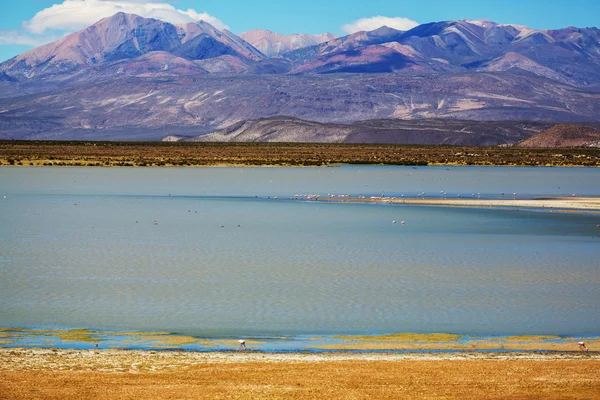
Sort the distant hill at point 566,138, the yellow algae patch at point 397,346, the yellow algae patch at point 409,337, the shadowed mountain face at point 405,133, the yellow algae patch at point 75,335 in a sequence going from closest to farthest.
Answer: the yellow algae patch at point 397,346
the yellow algae patch at point 75,335
the yellow algae patch at point 409,337
the distant hill at point 566,138
the shadowed mountain face at point 405,133

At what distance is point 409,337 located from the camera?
15594 mm

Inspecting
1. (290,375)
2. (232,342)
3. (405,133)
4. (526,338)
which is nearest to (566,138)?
(405,133)

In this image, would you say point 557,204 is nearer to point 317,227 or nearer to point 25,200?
point 317,227

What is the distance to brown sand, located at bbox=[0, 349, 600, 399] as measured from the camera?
37.5 feet

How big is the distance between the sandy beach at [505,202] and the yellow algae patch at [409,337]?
2653 centimetres

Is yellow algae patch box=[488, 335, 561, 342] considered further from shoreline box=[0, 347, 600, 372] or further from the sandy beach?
the sandy beach

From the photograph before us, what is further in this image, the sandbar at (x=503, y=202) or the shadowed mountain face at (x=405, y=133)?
the shadowed mountain face at (x=405, y=133)

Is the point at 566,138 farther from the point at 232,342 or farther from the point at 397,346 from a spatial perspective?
the point at 232,342

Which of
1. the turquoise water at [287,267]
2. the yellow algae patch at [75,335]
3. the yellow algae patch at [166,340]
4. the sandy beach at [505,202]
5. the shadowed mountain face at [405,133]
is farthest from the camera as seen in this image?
the shadowed mountain face at [405,133]

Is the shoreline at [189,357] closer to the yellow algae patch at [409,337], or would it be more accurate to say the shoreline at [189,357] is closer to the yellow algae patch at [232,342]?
the yellow algae patch at [232,342]

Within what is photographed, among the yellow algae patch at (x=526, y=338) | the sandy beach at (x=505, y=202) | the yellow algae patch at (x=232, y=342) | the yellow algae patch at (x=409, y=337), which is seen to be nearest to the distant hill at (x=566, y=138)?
the sandy beach at (x=505, y=202)

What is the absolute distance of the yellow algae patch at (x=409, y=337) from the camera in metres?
15.4

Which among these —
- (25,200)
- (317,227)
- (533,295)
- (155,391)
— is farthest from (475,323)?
(25,200)

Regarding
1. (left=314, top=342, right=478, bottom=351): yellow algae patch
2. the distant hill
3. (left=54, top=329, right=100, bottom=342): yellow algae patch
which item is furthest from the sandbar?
the distant hill
